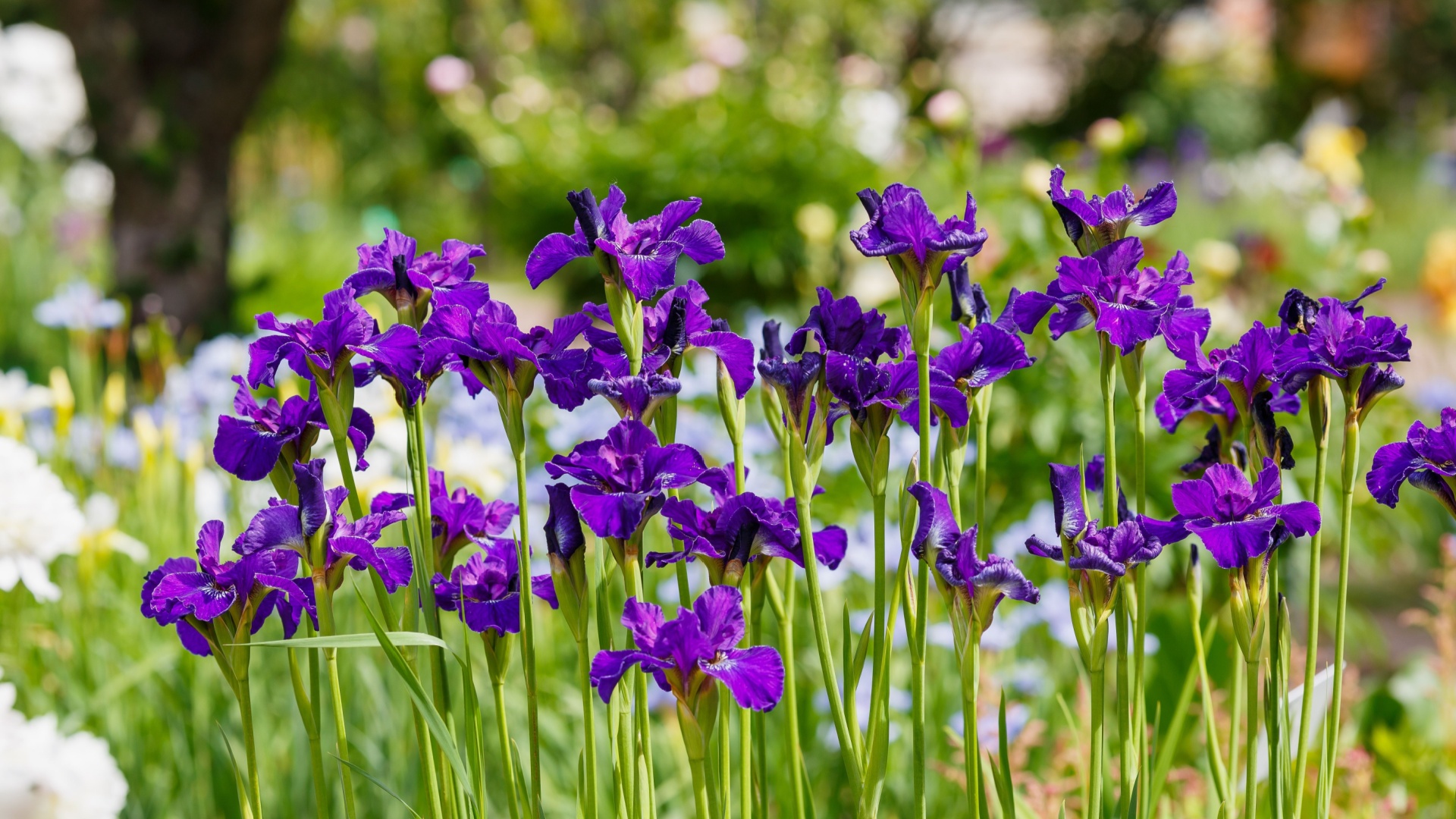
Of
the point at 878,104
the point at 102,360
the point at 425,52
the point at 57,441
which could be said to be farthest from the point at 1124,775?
the point at 425,52

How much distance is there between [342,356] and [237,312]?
3.84 m

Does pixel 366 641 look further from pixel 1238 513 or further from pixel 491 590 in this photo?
pixel 1238 513

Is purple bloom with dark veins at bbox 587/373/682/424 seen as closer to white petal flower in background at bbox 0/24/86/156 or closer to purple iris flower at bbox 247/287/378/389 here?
purple iris flower at bbox 247/287/378/389

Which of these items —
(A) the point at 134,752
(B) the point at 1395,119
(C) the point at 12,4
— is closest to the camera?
(A) the point at 134,752

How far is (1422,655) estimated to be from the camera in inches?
86.6

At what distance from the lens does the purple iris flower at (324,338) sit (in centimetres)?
78

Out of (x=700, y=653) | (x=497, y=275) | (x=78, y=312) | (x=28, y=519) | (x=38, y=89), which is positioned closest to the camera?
(x=700, y=653)

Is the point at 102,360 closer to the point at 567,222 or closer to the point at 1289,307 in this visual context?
the point at 567,222

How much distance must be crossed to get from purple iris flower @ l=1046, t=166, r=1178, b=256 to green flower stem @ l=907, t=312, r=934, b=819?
0.45 ft

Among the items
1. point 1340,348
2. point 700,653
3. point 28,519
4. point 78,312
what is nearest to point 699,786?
point 700,653

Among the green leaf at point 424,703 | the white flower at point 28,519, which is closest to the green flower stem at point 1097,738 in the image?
the green leaf at point 424,703

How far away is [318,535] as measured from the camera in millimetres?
812

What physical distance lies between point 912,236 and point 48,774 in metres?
0.93

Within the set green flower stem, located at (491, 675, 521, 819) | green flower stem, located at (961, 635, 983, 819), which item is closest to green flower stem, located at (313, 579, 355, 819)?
green flower stem, located at (491, 675, 521, 819)
